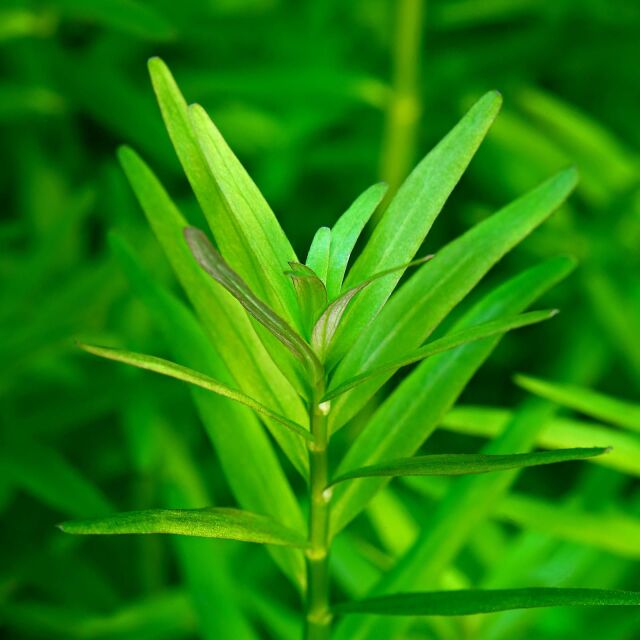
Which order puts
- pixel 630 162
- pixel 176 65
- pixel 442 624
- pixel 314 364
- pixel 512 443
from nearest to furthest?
pixel 314 364 → pixel 512 443 → pixel 442 624 → pixel 630 162 → pixel 176 65

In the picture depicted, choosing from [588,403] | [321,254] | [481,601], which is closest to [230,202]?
[321,254]

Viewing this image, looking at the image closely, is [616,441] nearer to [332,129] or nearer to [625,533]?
A: [625,533]

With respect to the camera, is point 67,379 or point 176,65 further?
point 176,65

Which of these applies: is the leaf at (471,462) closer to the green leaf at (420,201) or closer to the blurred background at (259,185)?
the green leaf at (420,201)

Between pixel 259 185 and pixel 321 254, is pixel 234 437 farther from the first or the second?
pixel 259 185

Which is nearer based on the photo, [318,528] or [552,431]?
[318,528]

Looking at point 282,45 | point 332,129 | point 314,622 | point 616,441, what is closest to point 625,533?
point 616,441

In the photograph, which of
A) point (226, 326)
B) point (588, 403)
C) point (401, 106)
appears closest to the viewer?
point (226, 326)
